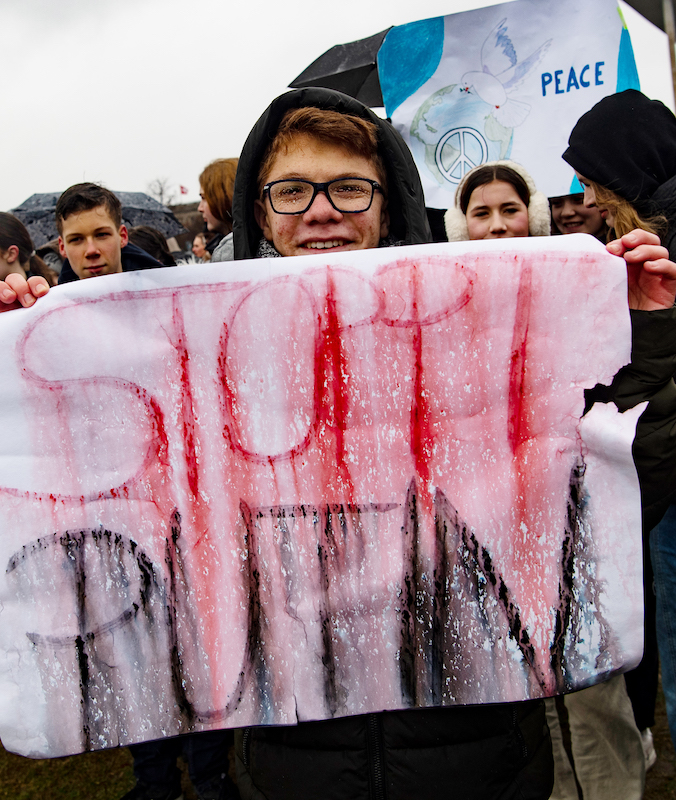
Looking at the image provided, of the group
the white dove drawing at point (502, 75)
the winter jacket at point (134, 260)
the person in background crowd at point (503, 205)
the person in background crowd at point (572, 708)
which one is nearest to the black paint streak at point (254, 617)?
the person in background crowd at point (572, 708)

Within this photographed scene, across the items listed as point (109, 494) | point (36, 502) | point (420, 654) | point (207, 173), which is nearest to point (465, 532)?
point (420, 654)

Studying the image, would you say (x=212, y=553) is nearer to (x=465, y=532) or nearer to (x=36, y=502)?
(x=36, y=502)

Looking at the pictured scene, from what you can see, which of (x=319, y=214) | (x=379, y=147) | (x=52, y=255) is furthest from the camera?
(x=52, y=255)

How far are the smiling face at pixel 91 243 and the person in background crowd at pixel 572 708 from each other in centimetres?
149

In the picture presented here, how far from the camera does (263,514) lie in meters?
1.10

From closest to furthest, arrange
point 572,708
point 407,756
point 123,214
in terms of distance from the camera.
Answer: point 407,756, point 572,708, point 123,214

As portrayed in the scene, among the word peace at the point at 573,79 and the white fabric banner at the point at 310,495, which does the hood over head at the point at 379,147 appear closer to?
the white fabric banner at the point at 310,495

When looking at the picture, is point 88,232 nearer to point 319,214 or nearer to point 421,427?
point 319,214

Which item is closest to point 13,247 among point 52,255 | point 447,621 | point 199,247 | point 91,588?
point 52,255

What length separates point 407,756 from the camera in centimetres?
107

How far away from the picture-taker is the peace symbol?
10.1ft

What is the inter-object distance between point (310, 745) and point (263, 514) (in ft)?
1.37

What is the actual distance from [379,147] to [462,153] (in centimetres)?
196

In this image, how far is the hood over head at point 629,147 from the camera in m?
1.79
